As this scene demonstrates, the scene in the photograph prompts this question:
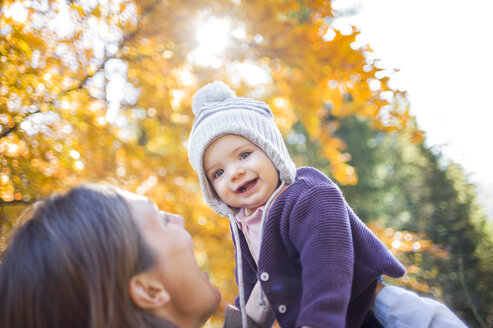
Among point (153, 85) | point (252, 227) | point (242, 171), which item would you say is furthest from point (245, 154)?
point (153, 85)

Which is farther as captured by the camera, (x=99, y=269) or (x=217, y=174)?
(x=217, y=174)

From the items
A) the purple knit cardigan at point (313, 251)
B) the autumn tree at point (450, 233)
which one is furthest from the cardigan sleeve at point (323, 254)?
the autumn tree at point (450, 233)

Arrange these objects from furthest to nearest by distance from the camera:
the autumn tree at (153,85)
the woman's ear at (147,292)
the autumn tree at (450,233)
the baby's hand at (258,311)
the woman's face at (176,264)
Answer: the autumn tree at (450,233) < the autumn tree at (153,85) < the baby's hand at (258,311) < the woman's face at (176,264) < the woman's ear at (147,292)

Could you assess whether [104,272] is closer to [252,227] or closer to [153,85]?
[252,227]

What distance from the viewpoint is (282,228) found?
1.44 meters

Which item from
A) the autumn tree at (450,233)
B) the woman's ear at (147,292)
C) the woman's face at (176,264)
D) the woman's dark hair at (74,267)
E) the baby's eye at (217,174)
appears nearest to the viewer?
the woman's dark hair at (74,267)

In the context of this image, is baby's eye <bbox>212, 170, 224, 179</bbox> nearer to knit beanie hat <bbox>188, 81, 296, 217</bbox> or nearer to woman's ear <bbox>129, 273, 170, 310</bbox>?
knit beanie hat <bbox>188, 81, 296, 217</bbox>

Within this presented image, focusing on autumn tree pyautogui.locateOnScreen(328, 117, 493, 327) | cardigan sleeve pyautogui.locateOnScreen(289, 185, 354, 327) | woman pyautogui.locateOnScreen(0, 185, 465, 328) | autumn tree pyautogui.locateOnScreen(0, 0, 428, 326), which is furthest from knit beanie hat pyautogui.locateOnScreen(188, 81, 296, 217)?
autumn tree pyautogui.locateOnScreen(328, 117, 493, 327)

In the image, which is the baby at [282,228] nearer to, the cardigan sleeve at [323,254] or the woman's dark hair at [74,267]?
the cardigan sleeve at [323,254]

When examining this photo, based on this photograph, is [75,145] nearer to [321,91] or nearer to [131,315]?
[131,315]

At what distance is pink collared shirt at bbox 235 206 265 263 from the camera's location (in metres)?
1.66

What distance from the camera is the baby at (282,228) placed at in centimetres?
118

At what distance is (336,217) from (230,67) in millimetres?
3592

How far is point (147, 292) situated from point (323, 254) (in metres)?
0.64
